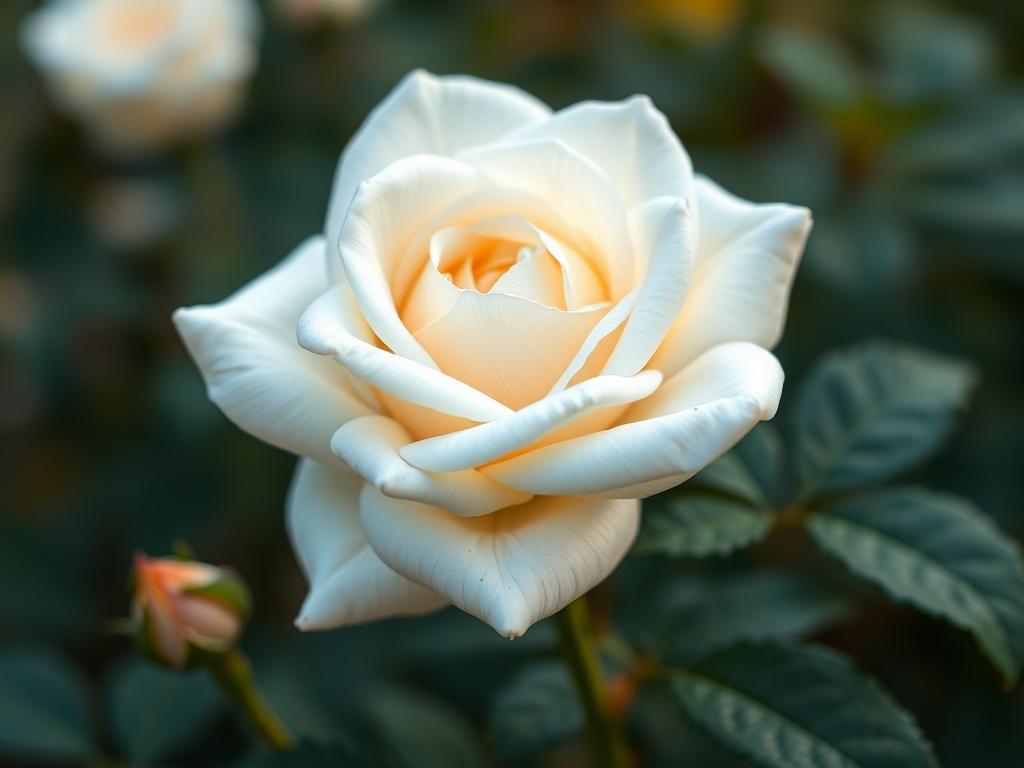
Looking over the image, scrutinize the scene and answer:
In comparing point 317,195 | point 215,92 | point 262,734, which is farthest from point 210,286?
point 262,734

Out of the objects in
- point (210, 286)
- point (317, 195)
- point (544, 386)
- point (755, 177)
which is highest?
point (544, 386)

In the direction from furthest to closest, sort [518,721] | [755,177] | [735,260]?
[755,177]
[518,721]
[735,260]

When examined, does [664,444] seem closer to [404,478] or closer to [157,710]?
[404,478]

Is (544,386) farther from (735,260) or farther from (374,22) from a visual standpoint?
(374,22)

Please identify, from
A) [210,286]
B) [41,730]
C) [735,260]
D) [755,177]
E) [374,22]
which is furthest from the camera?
[374,22]

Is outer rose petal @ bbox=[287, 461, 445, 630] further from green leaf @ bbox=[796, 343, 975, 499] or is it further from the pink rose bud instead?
green leaf @ bbox=[796, 343, 975, 499]

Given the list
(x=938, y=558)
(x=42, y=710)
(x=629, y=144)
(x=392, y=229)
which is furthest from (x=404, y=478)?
(x=42, y=710)

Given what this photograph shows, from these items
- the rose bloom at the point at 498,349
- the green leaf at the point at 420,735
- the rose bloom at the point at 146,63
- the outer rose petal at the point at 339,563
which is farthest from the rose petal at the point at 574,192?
the rose bloom at the point at 146,63
